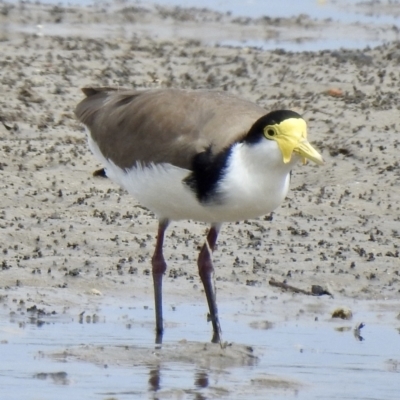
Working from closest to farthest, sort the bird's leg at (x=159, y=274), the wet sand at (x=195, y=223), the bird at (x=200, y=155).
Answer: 1. the bird at (x=200, y=155)
2. the bird's leg at (x=159, y=274)
3. the wet sand at (x=195, y=223)

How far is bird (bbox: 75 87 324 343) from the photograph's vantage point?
20.5ft

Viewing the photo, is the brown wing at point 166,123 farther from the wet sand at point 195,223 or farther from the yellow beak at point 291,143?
the wet sand at point 195,223

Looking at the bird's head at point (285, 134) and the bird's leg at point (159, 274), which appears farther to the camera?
the bird's leg at point (159, 274)

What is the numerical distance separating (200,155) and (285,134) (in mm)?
511

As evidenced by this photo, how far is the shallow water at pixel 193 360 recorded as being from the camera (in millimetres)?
5770

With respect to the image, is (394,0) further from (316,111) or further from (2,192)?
(2,192)

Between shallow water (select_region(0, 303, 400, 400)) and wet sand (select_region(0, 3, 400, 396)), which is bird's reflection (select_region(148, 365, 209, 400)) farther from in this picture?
wet sand (select_region(0, 3, 400, 396))

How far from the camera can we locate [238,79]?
13.3m

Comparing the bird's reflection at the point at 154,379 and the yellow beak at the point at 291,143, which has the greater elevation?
the yellow beak at the point at 291,143

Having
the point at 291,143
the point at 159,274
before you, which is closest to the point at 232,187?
the point at 291,143

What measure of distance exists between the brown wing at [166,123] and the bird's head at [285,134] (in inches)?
6.4

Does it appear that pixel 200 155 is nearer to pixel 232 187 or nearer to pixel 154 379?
pixel 232 187

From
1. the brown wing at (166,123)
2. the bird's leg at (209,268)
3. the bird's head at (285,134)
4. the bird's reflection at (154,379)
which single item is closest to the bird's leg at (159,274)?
the bird's leg at (209,268)

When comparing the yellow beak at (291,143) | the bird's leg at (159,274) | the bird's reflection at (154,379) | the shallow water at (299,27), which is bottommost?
the bird's reflection at (154,379)
